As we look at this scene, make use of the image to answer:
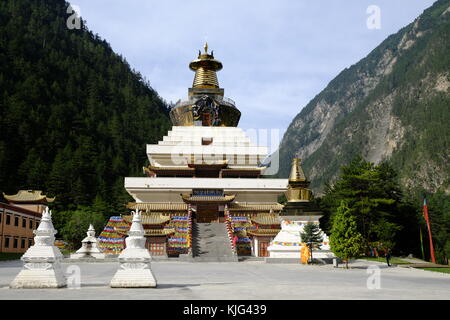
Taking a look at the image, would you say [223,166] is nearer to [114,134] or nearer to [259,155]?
[259,155]

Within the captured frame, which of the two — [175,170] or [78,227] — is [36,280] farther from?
[78,227]

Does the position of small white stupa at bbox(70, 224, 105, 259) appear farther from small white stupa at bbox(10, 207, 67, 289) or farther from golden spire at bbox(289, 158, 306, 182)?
small white stupa at bbox(10, 207, 67, 289)

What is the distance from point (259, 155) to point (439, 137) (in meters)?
114

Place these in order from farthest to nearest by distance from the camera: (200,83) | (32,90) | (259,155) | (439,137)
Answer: (439,137)
(32,90)
(200,83)
(259,155)

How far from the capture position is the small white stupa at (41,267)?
12.8 metres

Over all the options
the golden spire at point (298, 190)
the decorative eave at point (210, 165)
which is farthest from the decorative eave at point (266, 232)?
the decorative eave at point (210, 165)

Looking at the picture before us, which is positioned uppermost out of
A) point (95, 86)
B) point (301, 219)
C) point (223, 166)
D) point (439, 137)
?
point (95, 86)

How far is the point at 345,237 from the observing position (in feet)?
82.9

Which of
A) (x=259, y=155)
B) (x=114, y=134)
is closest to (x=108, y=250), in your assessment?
(x=259, y=155)

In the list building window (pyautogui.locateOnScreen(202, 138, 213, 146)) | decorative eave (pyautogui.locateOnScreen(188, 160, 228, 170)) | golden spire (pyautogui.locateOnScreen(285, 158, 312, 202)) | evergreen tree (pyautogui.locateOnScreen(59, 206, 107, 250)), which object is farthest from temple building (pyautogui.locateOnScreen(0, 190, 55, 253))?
golden spire (pyautogui.locateOnScreen(285, 158, 312, 202))

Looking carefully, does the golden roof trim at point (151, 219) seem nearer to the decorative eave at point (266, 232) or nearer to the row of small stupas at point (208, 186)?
the row of small stupas at point (208, 186)

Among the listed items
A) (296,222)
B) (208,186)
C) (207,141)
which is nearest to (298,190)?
(296,222)

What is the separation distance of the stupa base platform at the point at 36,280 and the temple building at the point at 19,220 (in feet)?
113

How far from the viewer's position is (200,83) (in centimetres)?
5731
